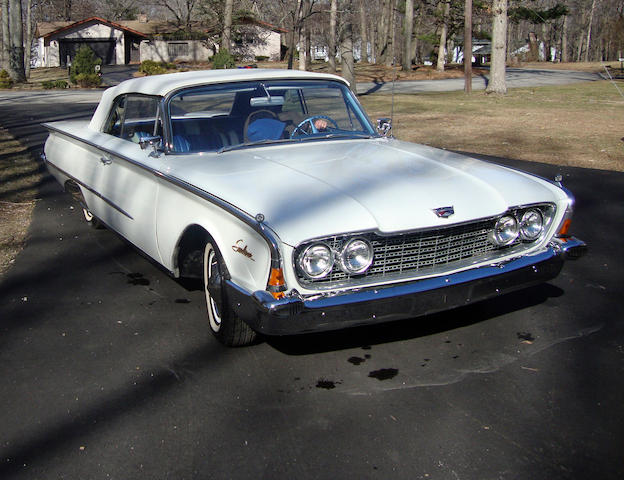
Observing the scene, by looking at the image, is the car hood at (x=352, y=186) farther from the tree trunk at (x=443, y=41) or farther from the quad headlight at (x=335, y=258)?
the tree trunk at (x=443, y=41)

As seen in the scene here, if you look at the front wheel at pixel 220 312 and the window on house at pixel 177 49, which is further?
the window on house at pixel 177 49

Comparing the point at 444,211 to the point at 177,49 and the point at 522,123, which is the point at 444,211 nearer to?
the point at 522,123

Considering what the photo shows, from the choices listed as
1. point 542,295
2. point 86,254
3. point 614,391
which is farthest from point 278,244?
point 86,254

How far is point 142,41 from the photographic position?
57.8 metres

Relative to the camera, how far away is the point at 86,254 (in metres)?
5.72

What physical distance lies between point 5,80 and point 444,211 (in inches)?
1339

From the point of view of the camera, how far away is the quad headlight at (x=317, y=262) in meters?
3.28

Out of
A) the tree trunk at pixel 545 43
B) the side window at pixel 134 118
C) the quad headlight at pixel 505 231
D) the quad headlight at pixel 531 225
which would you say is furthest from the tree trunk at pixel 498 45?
the tree trunk at pixel 545 43

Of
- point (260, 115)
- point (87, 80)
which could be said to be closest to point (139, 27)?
point (87, 80)

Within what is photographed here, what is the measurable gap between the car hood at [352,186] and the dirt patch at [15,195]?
2.43 m

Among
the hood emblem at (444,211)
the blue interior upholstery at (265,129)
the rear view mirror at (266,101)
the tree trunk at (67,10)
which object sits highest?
the tree trunk at (67,10)

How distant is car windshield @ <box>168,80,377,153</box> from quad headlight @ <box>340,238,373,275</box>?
1.50m

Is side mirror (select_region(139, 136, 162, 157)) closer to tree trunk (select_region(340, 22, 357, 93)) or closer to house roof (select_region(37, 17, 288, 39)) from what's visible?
tree trunk (select_region(340, 22, 357, 93))

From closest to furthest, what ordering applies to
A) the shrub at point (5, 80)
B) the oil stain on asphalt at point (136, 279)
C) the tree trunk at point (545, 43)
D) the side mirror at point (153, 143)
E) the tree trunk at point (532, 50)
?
1. the side mirror at point (153, 143)
2. the oil stain on asphalt at point (136, 279)
3. the shrub at point (5, 80)
4. the tree trunk at point (532, 50)
5. the tree trunk at point (545, 43)
